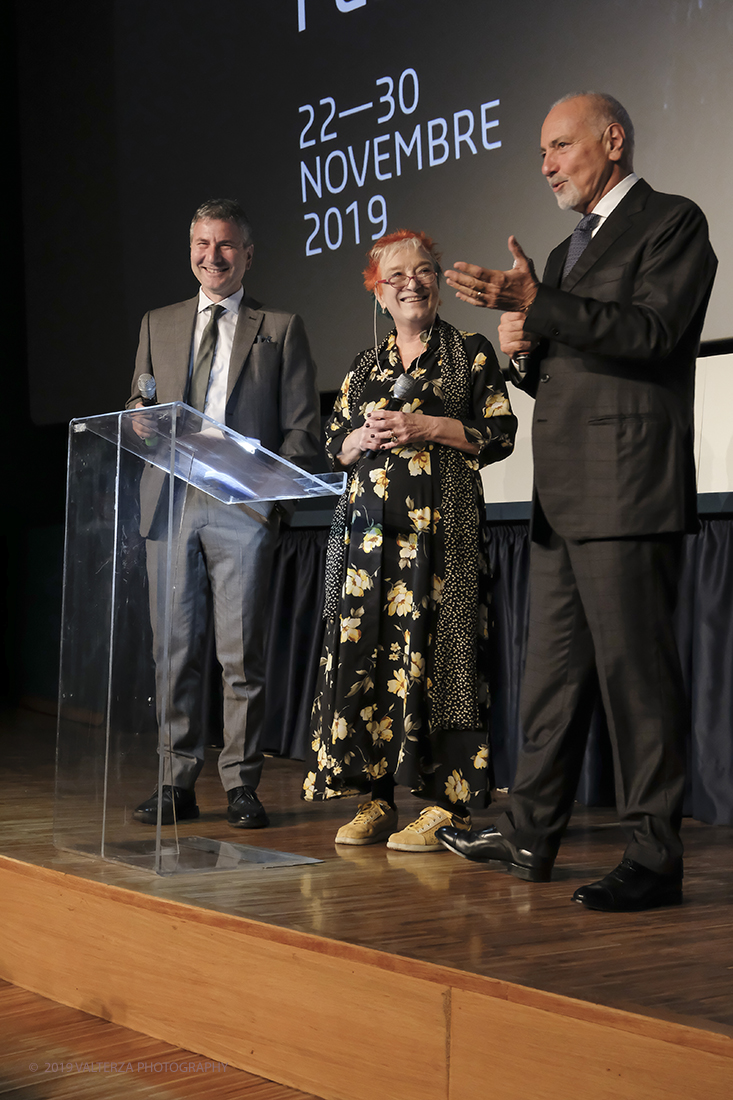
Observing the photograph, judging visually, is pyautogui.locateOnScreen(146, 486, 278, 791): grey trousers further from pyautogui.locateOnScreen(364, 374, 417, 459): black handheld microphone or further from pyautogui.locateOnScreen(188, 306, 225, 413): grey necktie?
→ pyautogui.locateOnScreen(188, 306, 225, 413): grey necktie

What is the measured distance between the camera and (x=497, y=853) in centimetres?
202

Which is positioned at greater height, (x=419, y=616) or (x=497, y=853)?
(x=419, y=616)

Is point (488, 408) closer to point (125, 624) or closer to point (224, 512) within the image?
point (224, 512)

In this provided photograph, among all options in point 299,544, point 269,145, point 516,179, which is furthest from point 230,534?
point 269,145

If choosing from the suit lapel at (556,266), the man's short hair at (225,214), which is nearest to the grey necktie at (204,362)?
the man's short hair at (225,214)

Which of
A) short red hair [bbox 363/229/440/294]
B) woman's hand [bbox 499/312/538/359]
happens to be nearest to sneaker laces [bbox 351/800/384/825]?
woman's hand [bbox 499/312/538/359]

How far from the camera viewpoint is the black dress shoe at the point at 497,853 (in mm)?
1940

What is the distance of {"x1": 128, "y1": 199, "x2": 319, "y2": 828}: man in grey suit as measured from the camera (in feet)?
6.76

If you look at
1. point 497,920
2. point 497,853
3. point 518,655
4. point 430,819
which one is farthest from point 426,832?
point 518,655

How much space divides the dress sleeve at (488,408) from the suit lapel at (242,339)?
55 centimetres

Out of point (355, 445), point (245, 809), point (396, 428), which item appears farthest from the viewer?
point (245, 809)

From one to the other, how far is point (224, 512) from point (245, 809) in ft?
2.47

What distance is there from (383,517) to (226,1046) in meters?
1.14

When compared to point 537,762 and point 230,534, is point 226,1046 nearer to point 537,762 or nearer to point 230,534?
point 537,762
